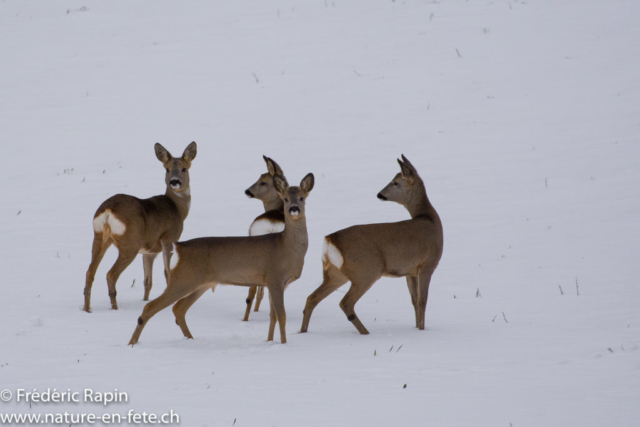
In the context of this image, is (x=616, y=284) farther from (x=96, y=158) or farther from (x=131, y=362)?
(x=96, y=158)

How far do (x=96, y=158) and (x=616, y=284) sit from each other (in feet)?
34.8

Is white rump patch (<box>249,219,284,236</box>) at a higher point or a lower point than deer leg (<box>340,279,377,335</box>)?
higher

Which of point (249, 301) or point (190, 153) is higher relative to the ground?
point (190, 153)

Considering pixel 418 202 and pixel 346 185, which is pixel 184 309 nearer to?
pixel 418 202

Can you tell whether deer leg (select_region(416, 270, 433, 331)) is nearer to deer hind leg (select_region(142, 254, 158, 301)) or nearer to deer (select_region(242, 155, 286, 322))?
deer (select_region(242, 155, 286, 322))

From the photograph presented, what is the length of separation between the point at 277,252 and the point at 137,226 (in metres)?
2.33

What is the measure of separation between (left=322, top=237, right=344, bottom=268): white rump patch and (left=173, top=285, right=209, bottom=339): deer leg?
Answer: 4.06ft

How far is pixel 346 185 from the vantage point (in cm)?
1453

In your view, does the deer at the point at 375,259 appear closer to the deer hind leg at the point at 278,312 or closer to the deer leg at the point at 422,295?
the deer leg at the point at 422,295

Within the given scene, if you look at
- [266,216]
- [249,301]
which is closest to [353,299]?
[249,301]

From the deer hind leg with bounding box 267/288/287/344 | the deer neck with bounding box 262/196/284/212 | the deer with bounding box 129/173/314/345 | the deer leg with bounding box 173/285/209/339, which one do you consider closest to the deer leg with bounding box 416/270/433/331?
the deer with bounding box 129/173/314/345

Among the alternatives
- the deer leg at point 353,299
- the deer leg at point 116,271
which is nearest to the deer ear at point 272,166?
the deer leg at point 116,271

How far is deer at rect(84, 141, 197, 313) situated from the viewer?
9.32 m

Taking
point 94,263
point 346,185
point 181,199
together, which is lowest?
point 94,263
